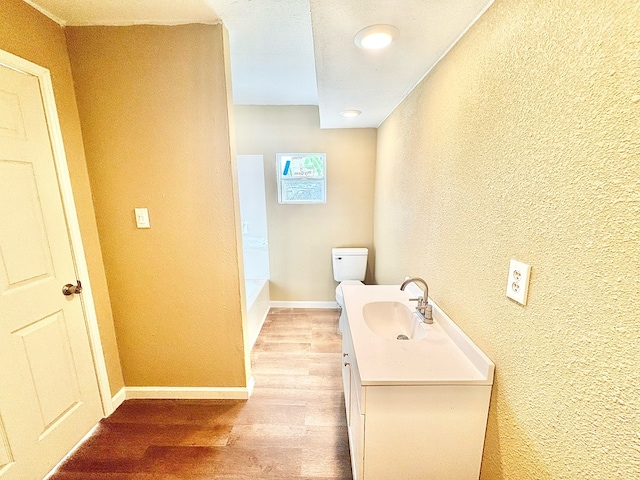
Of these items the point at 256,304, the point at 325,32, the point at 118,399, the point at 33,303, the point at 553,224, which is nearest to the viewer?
the point at 553,224

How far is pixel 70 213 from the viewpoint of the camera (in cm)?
149

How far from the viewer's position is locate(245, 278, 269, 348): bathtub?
2.57 m

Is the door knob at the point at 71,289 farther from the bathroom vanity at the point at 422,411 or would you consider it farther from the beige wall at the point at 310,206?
the beige wall at the point at 310,206

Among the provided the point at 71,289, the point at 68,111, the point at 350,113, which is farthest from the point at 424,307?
the point at 68,111

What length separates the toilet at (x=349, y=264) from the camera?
3086mm

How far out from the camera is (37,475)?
1325 millimetres

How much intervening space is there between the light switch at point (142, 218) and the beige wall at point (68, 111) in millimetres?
270

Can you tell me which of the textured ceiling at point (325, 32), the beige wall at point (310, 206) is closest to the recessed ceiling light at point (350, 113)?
the textured ceiling at point (325, 32)

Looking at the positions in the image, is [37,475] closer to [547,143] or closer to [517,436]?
[517,436]

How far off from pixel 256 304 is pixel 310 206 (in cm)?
128

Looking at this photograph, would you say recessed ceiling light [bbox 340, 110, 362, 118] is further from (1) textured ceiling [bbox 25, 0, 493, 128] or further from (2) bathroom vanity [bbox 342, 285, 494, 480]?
(2) bathroom vanity [bbox 342, 285, 494, 480]

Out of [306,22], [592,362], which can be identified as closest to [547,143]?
[592,362]

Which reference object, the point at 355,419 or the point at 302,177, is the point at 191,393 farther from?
the point at 302,177

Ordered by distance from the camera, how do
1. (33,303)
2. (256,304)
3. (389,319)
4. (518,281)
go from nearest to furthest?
(518,281), (33,303), (389,319), (256,304)
